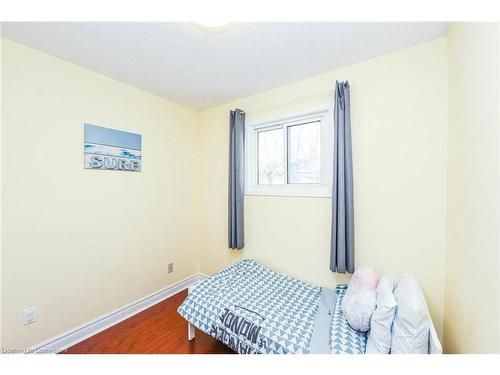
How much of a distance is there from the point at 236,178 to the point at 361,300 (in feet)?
5.38

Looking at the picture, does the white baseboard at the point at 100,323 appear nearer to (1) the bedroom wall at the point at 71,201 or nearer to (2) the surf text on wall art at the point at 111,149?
(1) the bedroom wall at the point at 71,201

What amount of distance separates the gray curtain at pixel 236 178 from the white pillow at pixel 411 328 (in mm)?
1605

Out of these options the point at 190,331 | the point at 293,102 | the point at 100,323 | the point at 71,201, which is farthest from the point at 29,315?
the point at 293,102

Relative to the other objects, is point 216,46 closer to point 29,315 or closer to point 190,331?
point 190,331

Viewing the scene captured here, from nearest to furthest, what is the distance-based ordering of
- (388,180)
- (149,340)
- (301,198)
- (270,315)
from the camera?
(270,315), (388,180), (149,340), (301,198)

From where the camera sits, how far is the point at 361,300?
1.38m

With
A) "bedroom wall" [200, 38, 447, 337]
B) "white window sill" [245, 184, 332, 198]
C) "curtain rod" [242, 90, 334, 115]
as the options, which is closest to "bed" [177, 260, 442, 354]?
"bedroom wall" [200, 38, 447, 337]

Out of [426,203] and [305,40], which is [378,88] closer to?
[305,40]

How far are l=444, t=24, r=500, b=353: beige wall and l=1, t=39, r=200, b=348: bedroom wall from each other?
2.63 m

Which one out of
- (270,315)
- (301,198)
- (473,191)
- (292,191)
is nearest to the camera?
(473,191)

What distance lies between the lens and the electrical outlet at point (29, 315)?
1.58 metres

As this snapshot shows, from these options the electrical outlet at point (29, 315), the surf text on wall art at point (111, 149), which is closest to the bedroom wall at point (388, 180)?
the surf text on wall art at point (111, 149)

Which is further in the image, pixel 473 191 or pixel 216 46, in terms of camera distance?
pixel 216 46

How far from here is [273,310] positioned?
159 cm
